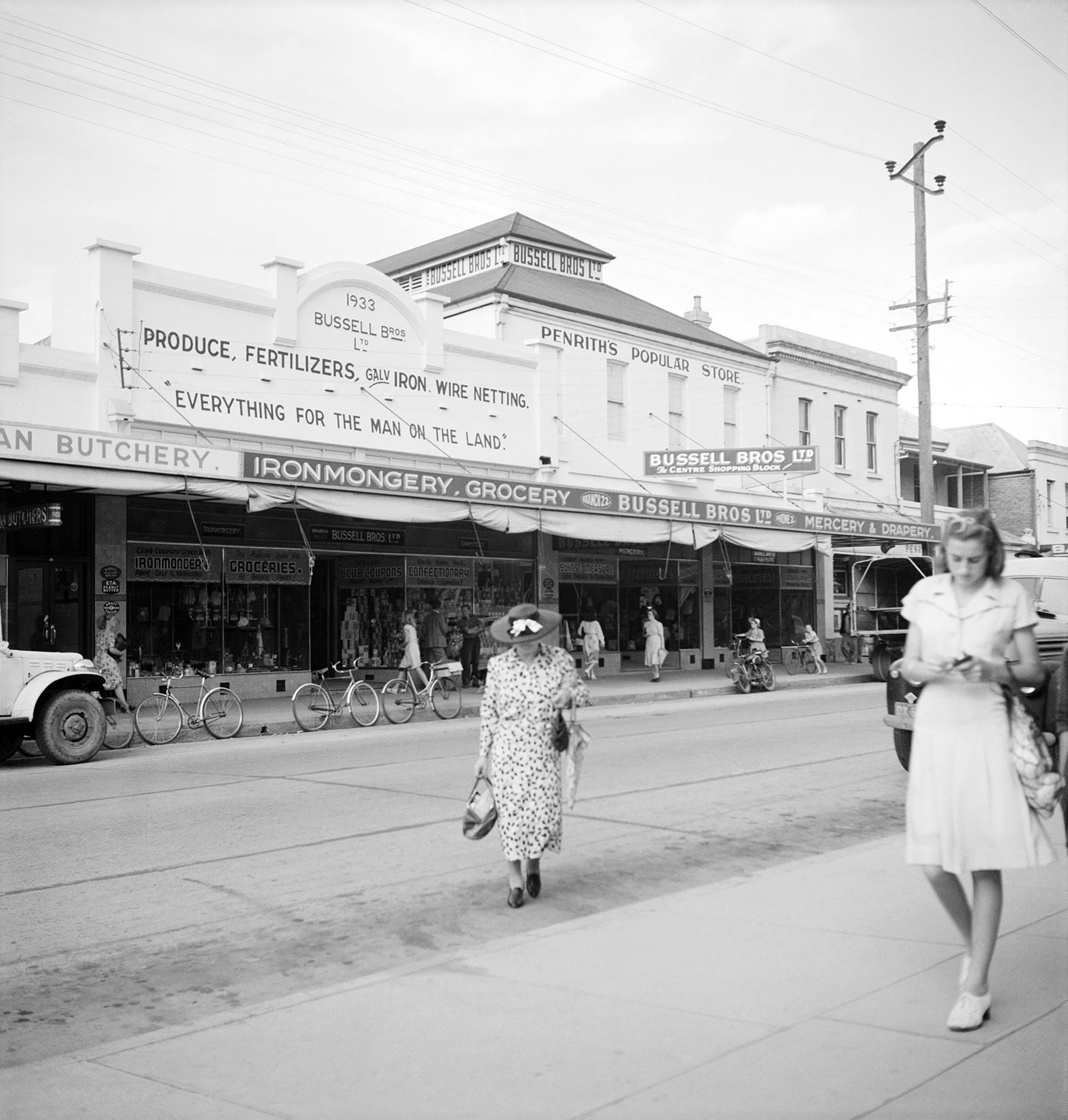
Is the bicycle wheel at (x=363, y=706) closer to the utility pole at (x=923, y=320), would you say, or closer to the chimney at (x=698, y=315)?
the utility pole at (x=923, y=320)

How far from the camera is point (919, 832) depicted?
4562 mm

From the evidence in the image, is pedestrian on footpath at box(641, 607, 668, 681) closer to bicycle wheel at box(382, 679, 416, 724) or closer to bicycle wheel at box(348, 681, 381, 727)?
bicycle wheel at box(382, 679, 416, 724)

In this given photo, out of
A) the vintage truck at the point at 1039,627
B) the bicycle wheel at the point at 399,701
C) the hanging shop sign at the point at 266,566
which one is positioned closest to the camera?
the vintage truck at the point at 1039,627

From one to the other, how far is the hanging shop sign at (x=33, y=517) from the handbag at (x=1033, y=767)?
15452 mm

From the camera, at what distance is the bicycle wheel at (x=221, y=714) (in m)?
17.0

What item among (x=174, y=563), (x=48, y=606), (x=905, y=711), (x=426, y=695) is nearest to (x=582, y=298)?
(x=174, y=563)

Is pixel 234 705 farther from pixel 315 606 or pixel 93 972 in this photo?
pixel 93 972

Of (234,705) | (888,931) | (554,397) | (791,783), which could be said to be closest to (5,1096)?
(888,931)

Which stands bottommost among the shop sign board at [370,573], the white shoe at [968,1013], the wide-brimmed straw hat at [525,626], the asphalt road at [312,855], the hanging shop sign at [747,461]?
the asphalt road at [312,855]

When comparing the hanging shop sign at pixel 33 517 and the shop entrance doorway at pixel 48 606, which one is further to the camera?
the shop entrance doorway at pixel 48 606

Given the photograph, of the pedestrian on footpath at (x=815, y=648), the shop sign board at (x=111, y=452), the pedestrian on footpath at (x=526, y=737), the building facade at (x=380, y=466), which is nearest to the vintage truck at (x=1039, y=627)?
the pedestrian on footpath at (x=526, y=737)

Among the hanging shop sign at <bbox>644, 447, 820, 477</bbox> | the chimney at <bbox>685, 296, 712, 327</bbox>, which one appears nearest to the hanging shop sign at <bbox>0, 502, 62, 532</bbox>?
the hanging shop sign at <bbox>644, 447, 820, 477</bbox>

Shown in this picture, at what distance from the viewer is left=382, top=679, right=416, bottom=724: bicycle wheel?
19.1 metres

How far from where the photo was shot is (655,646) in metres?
26.9
